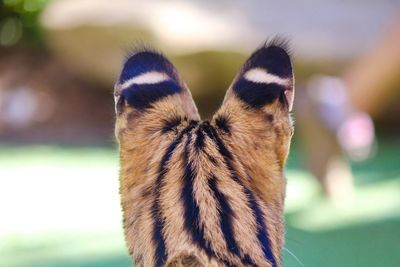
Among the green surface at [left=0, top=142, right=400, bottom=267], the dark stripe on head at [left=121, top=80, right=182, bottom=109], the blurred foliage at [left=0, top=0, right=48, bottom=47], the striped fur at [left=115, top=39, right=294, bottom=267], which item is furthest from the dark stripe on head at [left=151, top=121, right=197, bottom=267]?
the blurred foliage at [left=0, top=0, right=48, bottom=47]

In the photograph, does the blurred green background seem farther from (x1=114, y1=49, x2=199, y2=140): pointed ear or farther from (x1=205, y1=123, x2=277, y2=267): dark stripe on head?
(x1=205, y1=123, x2=277, y2=267): dark stripe on head

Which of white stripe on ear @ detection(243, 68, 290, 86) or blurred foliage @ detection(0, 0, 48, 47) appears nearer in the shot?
white stripe on ear @ detection(243, 68, 290, 86)

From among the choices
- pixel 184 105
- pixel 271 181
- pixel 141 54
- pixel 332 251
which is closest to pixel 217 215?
pixel 271 181

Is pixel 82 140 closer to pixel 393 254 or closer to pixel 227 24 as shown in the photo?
pixel 227 24

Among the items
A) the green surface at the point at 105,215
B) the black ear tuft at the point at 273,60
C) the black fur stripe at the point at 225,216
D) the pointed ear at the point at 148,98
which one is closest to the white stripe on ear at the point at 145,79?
the pointed ear at the point at 148,98

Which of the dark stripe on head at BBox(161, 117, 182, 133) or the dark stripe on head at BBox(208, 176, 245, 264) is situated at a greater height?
the dark stripe on head at BBox(161, 117, 182, 133)

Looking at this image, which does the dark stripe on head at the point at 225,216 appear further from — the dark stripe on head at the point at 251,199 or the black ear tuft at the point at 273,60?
the black ear tuft at the point at 273,60
